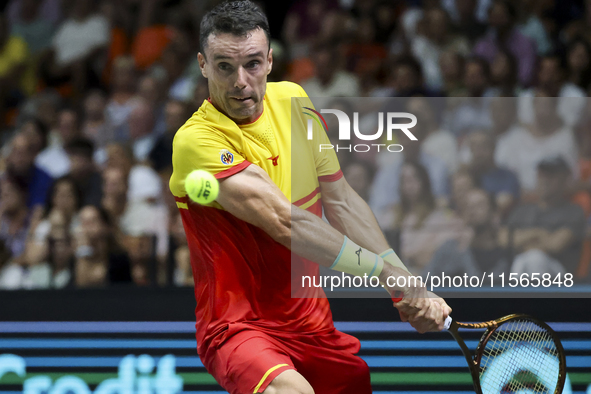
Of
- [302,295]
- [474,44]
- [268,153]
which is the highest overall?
[474,44]

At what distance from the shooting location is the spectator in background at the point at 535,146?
495 cm

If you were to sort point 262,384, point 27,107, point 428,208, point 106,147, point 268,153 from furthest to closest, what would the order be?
point 27,107, point 106,147, point 428,208, point 268,153, point 262,384

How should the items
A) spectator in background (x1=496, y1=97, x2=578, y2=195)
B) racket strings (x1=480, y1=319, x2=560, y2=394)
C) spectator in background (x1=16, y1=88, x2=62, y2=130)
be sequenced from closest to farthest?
racket strings (x1=480, y1=319, x2=560, y2=394), spectator in background (x1=496, y1=97, x2=578, y2=195), spectator in background (x1=16, y1=88, x2=62, y2=130)

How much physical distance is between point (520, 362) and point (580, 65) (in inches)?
123

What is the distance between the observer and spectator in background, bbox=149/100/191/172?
6.37 meters

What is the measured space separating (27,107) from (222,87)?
4.98m

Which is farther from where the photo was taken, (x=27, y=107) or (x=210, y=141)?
(x=27, y=107)

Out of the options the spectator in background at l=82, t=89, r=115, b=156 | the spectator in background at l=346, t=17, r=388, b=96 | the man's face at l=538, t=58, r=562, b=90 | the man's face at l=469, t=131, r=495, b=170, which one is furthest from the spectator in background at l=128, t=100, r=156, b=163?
the man's face at l=538, t=58, r=562, b=90

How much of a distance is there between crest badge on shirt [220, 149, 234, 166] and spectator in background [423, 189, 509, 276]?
1.85 metres

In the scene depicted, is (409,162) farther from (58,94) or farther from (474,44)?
(58,94)

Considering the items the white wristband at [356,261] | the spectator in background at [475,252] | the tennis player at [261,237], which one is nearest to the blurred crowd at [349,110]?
the spectator in background at [475,252]

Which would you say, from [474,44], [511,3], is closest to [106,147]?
[474,44]

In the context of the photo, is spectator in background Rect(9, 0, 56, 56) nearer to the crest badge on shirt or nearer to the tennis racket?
the crest badge on shirt

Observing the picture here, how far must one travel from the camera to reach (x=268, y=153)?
11.1 feet
